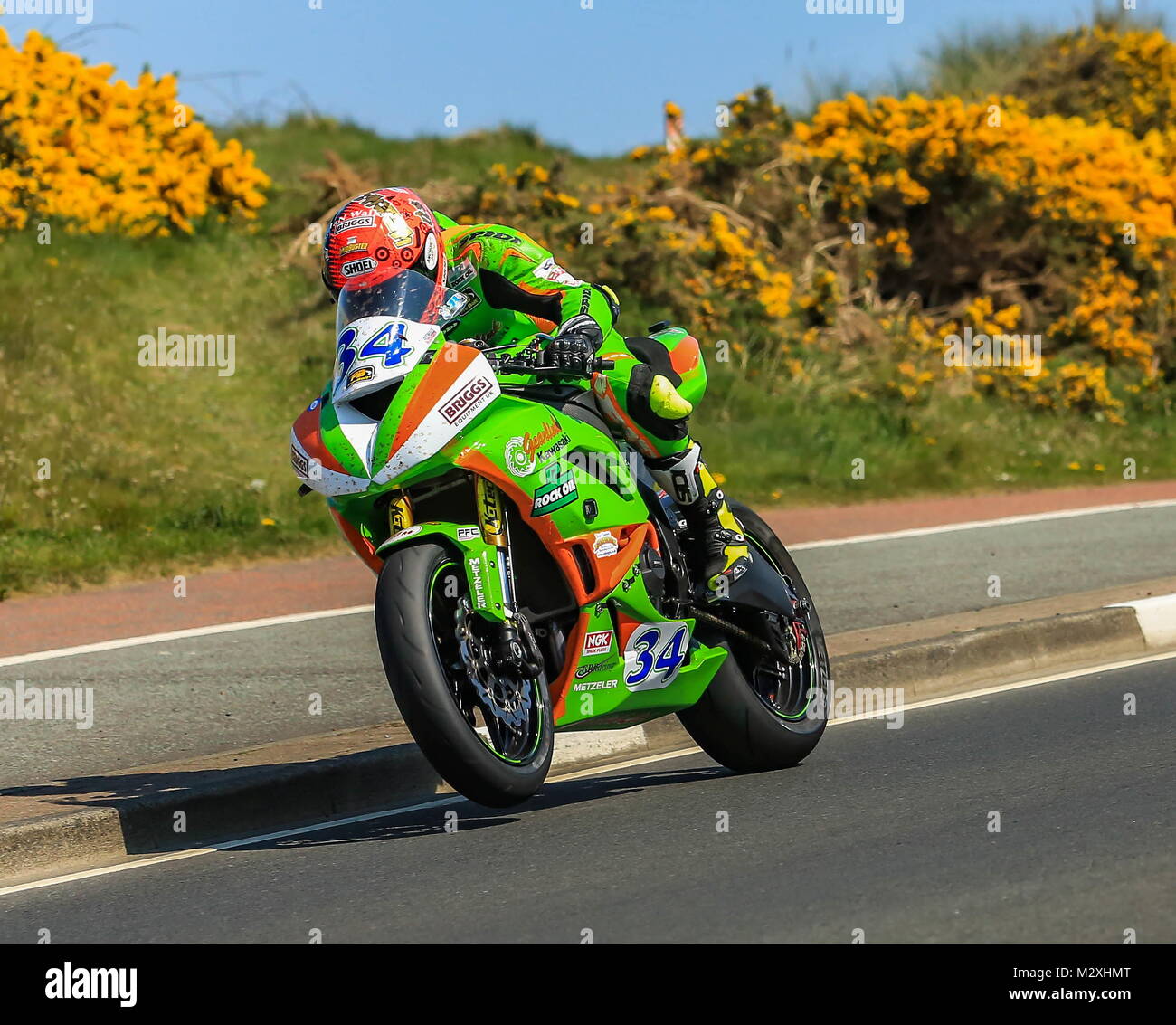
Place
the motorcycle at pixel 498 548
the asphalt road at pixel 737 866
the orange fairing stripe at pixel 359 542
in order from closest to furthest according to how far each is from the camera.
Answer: the asphalt road at pixel 737 866, the motorcycle at pixel 498 548, the orange fairing stripe at pixel 359 542

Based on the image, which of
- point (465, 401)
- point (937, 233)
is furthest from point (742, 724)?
point (937, 233)

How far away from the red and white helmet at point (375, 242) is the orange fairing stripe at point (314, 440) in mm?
460

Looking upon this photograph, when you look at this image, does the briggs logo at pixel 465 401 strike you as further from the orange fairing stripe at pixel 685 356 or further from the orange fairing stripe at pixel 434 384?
the orange fairing stripe at pixel 685 356

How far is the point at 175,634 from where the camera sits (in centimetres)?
1033

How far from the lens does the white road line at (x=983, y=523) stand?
13.7 meters

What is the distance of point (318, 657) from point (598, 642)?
380 centimetres

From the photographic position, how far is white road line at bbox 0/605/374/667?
9.73 meters

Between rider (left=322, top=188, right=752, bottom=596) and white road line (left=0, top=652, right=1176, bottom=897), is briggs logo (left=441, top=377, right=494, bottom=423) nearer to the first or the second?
rider (left=322, top=188, right=752, bottom=596)

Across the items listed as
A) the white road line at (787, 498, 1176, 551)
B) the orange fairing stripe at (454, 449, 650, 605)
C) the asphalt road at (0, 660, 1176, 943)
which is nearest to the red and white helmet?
the orange fairing stripe at (454, 449, 650, 605)

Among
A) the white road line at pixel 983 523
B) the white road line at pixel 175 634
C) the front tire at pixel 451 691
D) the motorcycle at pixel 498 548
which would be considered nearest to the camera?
the front tire at pixel 451 691

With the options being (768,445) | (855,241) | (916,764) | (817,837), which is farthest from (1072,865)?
(855,241)

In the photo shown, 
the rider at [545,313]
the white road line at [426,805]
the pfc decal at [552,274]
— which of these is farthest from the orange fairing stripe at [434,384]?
the white road line at [426,805]
